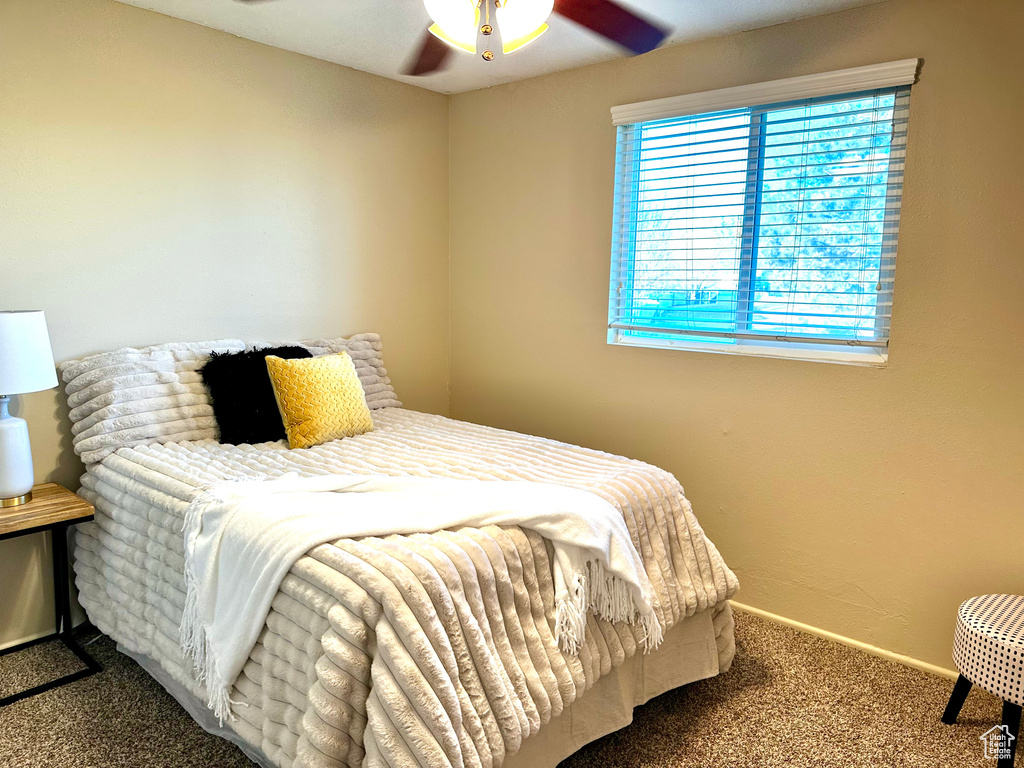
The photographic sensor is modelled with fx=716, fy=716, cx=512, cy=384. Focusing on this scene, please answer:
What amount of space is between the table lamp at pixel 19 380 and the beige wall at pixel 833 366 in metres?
2.04

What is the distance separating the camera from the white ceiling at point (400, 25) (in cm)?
249

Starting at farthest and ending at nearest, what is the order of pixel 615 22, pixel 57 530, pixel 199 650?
pixel 615 22 < pixel 57 530 < pixel 199 650

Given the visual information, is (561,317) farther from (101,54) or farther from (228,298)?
(101,54)

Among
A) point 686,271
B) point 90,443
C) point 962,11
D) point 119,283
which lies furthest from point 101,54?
point 962,11

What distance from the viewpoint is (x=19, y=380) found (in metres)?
2.19

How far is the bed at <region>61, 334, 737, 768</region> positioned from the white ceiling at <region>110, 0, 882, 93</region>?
1.25 meters

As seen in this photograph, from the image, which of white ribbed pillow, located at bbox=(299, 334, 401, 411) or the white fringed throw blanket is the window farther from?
the white fringed throw blanket

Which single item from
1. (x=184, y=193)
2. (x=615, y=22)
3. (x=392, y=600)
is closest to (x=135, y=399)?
(x=184, y=193)

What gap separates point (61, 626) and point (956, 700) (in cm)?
302

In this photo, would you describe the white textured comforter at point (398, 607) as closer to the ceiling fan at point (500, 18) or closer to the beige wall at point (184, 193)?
the beige wall at point (184, 193)

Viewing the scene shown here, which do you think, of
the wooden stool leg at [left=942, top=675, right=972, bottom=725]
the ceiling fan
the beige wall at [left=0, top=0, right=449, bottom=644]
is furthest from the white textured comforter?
the ceiling fan

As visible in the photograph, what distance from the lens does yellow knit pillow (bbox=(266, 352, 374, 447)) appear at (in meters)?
2.76

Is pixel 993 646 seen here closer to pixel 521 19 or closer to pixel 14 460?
pixel 521 19

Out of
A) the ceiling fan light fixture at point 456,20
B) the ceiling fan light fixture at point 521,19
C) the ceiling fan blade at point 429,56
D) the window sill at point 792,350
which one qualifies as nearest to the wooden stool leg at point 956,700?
the window sill at point 792,350
